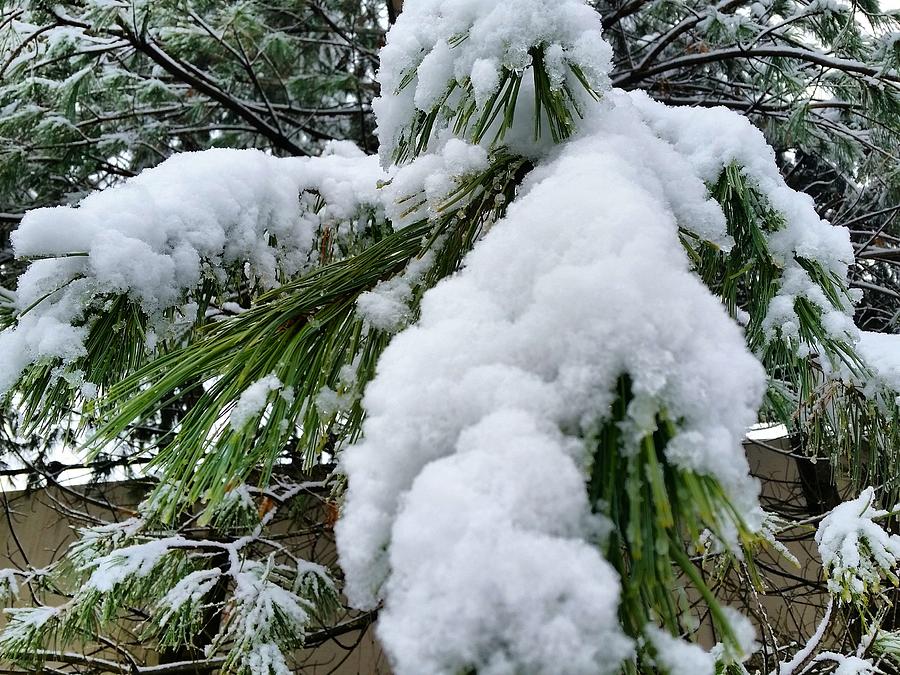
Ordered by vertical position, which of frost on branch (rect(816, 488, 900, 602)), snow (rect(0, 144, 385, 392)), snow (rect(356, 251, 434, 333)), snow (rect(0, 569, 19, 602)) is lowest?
snow (rect(0, 569, 19, 602))

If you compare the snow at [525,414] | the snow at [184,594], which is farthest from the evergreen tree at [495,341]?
Result: the snow at [184,594]

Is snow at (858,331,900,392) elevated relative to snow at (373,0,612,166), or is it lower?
lower

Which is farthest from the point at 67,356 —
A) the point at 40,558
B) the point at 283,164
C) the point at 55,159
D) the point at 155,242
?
the point at 40,558

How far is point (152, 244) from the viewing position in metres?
0.58

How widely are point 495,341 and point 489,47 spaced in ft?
0.97

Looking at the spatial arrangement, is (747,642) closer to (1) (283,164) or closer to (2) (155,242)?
(2) (155,242)

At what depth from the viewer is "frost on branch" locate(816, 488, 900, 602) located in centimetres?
88

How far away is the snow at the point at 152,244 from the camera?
518 mm

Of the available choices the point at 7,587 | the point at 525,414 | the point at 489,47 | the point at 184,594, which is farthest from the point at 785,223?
the point at 7,587

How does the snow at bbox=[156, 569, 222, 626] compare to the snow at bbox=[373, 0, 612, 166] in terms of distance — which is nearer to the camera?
the snow at bbox=[373, 0, 612, 166]

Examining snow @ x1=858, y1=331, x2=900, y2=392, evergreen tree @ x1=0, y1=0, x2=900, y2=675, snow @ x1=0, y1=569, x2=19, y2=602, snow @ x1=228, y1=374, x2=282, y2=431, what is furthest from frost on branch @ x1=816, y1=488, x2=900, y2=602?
snow @ x1=0, y1=569, x2=19, y2=602

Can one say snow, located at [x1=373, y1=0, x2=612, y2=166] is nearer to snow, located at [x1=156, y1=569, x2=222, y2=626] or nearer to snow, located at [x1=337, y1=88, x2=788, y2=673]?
snow, located at [x1=337, y1=88, x2=788, y2=673]

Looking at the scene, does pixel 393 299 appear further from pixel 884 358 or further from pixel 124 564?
pixel 124 564

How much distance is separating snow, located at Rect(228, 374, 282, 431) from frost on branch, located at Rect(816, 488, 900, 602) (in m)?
0.85
